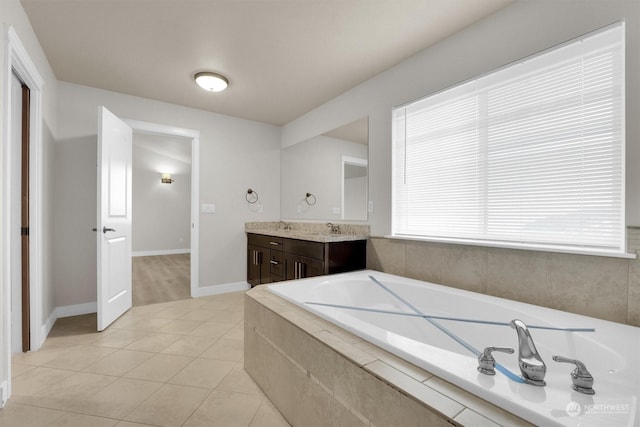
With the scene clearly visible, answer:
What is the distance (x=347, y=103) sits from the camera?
313cm

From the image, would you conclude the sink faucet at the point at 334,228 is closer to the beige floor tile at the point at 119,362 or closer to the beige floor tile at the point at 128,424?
the beige floor tile at the point at 119,362

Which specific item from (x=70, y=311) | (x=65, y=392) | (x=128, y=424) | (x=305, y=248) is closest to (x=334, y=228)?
(x=305, y=248)

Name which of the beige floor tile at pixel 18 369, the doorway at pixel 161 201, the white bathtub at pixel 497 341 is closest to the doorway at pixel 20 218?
the beige floor tile at pixel 18 369

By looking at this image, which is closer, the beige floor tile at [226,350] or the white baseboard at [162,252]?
the beige floor tile at [226,350]

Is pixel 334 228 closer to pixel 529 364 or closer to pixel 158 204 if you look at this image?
pixel 529 364

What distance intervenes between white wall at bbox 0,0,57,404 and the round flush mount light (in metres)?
1.12

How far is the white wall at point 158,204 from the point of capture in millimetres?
6793

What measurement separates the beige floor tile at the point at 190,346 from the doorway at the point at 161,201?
11.7 feet

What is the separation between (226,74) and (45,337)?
8.84ft

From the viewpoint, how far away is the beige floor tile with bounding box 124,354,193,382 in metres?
1.87

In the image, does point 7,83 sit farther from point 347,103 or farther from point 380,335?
point 347,103

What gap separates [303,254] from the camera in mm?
2910

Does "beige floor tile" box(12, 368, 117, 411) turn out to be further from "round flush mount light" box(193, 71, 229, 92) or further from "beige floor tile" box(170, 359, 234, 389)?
"round flush mount light" box(193, 71, 229, 92)

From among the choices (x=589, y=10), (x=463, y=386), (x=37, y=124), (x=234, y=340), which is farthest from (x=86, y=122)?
(x=589, y=10)
